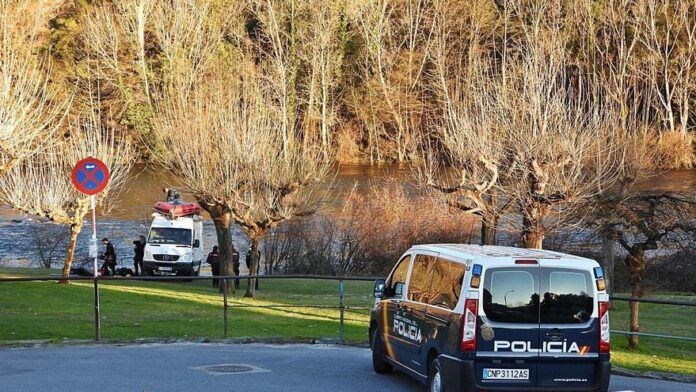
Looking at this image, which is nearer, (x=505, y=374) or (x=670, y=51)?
(x=505, y=374)

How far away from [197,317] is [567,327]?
15.4 meters

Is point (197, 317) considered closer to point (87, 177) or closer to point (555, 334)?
point (87, 177)

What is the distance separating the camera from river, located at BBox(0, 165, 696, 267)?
5081 cm

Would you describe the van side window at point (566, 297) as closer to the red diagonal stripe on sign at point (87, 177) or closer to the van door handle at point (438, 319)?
the van door handle at point (438, 319)

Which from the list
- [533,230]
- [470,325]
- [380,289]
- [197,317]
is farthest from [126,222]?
[470,325]

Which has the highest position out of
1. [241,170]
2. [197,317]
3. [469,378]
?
[241,170]

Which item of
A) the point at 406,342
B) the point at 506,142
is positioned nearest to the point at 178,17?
the point at 506,142

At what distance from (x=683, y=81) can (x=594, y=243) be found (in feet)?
115

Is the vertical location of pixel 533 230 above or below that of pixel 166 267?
above

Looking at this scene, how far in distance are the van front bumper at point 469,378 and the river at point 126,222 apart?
1271 inches

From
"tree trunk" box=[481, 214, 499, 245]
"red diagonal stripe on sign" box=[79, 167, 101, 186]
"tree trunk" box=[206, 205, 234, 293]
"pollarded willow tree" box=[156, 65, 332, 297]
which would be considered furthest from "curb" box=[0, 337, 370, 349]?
"tree trunk" box=[206, 205, 234, 293]

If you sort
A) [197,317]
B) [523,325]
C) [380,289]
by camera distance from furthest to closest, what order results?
[197,317]
[380,289]
[523,325]

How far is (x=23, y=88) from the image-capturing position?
3775 centimetres

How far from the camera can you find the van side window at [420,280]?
1410 cm
